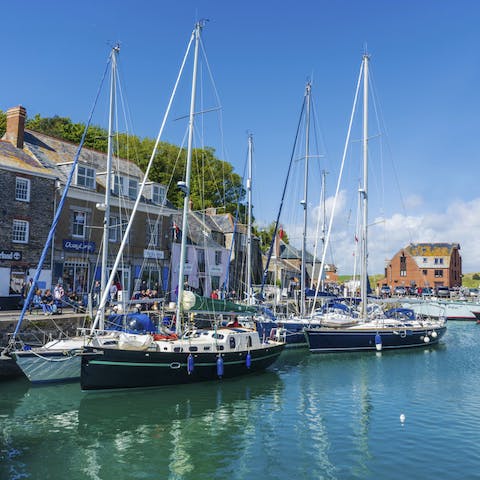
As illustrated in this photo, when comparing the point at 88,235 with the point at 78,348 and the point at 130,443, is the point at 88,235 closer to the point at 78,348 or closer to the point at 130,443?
the point at 78,348

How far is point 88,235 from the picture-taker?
38062mm

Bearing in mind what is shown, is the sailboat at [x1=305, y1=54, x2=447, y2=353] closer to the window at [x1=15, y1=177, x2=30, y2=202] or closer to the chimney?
the window at [x1=15, y1=177, x2=30, y2=202]

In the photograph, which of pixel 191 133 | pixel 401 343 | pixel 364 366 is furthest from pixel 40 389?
pixel 401 343

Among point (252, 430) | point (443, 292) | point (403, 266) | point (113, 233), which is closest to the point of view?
point (252, 430)

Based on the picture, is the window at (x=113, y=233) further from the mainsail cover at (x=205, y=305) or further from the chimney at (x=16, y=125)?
the mainsail cover at (x=205, y=305)

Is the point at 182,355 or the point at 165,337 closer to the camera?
the point at 182,355

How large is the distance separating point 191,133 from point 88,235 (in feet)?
56.4

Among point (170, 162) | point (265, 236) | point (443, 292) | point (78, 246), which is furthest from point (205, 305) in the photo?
point (443, 292)

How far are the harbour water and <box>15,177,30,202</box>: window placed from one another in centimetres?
1463

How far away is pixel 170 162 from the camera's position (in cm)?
6931

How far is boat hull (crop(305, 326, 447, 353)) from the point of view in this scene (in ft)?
112

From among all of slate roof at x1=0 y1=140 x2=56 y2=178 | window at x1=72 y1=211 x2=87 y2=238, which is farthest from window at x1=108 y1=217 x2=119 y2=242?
slate roof at x1=0 y1=140 x2=56 y2=178

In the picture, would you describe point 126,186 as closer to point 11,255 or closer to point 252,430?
point 11,255

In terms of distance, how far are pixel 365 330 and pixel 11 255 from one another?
82.3 ft
